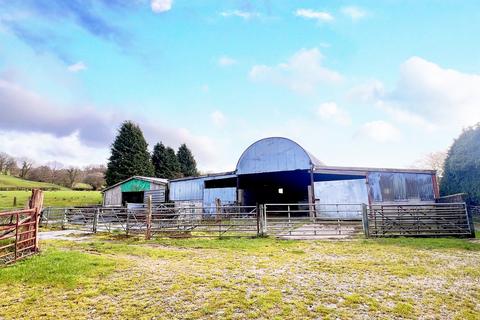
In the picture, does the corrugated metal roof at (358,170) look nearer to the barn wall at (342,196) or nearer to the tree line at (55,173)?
the barn wall at (342,196)

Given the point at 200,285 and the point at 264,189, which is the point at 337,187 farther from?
the point at 200,285

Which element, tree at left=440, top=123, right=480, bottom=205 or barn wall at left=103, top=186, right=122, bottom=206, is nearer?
tree at left=440, top=123, right=480, bottom=205

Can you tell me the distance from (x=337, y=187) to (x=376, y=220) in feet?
21.0

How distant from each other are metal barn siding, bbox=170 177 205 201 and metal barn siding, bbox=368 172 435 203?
42.9 feet

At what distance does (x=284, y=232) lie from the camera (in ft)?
41.3

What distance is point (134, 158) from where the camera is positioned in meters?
39.0

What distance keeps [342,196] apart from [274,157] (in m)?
5.46

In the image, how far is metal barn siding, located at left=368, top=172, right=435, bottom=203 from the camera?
16906 mm

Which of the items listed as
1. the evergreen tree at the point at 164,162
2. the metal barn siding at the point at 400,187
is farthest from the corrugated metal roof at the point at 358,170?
the evergreen tree at the point at 164,162

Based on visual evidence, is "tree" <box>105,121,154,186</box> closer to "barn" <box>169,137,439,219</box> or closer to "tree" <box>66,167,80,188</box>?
"barn" <box>169,137,439,219</box>

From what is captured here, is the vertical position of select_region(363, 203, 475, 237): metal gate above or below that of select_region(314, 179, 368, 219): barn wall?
below

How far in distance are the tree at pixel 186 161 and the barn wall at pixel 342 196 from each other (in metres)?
36.4

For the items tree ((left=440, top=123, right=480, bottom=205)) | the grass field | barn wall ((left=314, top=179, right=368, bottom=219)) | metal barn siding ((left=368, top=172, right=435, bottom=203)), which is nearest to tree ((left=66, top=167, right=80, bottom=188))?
barn wall ((left=314, top=179, right=368, bottom=219))

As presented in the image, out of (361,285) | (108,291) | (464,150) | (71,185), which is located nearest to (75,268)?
(108,291)
